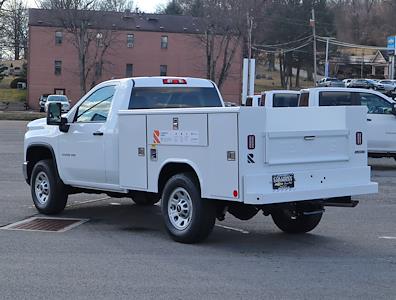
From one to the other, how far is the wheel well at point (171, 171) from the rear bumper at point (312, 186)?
0.92 meters

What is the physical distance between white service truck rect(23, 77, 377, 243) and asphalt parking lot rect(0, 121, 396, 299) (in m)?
0.48

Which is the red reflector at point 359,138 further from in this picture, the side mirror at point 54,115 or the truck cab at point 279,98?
the truck cab at point 279,98

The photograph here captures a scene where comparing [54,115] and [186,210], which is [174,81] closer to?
[54,115]

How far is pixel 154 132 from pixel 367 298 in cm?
369

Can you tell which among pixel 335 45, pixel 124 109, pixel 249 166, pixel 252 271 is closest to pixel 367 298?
pixel 252 271

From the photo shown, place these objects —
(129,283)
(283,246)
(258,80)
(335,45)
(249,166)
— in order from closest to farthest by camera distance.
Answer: (129,283)
(249,166)
(283,246)
(335,45)
(258,80)

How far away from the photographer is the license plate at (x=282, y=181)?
7809 mm

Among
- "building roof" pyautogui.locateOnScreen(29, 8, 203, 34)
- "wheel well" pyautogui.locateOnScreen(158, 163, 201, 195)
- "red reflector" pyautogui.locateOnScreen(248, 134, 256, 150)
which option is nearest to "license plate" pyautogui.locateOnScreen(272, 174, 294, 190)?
"red reflector" pyautogui.locateOnScreen(248, 134, 256, 150)

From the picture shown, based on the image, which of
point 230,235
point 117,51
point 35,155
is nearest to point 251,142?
point 230,235

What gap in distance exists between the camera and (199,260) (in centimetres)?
765

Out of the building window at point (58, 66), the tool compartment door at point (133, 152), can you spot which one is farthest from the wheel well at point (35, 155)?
the building window at point (58, 66)

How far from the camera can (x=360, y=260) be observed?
25.4 feet

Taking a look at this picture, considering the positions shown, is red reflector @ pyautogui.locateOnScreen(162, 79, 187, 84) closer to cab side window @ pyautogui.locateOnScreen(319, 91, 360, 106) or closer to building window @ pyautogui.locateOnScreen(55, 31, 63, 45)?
cab side window @ pyautogui.locateOnScreen(319, 91, 360, 106)

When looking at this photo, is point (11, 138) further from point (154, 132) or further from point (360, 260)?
point (360, 260)
